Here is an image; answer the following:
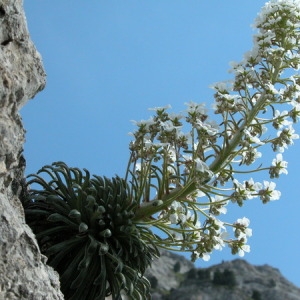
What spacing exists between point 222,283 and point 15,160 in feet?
189

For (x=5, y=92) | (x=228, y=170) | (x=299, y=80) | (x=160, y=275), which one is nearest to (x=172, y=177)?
(x=228, y=170)

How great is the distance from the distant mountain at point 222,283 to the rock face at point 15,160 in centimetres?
4873

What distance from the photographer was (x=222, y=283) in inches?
2410

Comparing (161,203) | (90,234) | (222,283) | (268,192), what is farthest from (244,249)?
(222,283)

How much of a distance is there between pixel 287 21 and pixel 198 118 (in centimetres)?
141

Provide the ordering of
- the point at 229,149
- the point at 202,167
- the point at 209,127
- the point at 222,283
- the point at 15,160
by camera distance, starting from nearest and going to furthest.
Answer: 1. the point at 15,160
2. the point at 202,167
3. the point at 209,127
4. the point at 229,149
5. the point at 222,283

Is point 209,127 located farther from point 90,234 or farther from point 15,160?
point 15,160

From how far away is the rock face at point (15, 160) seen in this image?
4730 mm

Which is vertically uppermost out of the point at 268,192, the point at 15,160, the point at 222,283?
the point at 222,283

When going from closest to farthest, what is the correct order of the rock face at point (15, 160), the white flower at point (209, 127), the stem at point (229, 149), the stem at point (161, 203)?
the rock face at point (15, 160), the white flower at point (209, 127), the stem at point (161, 203), the stem at point (229, 149)

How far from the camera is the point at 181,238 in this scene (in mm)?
6965

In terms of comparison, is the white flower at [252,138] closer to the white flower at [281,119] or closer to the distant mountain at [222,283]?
the white flower at [281,119]

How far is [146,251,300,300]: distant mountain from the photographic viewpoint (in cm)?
5850

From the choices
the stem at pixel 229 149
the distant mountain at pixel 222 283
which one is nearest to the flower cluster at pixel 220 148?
the stem at pixel 229 149
